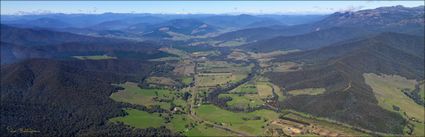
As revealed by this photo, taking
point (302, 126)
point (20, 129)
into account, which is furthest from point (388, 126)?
point (20, 129)

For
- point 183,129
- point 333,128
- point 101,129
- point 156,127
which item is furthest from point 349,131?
point 101,129

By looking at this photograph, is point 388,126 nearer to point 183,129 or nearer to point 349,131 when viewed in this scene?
point 349,131

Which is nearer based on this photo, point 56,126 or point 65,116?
point 56,126

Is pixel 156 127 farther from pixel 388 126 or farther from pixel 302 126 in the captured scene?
pixel 388 126

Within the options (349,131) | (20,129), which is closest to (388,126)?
(349,131)

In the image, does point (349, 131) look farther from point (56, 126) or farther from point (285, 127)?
point (56, 126)

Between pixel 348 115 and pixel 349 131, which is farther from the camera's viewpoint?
pixel 348 115

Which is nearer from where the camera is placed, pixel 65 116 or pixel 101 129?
pixel 101 129
